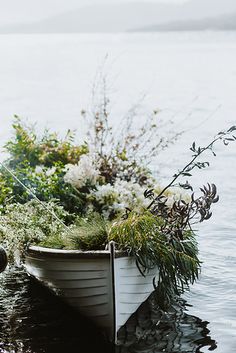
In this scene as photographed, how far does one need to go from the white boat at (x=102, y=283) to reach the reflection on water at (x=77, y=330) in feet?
0.55

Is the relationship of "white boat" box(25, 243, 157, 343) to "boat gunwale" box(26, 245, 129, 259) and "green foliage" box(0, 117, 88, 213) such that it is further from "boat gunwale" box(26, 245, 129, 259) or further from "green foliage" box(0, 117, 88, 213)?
"green foliage" box(0, 117, 88, 213)

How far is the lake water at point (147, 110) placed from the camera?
6.43m

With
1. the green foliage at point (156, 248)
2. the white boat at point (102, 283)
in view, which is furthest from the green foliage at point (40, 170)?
the green foliage at point (156, 248)

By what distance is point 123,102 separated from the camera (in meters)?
21.8

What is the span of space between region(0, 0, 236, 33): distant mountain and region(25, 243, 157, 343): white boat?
19.8 metres

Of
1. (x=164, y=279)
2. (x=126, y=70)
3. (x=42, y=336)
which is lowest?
(x=42, y=336)

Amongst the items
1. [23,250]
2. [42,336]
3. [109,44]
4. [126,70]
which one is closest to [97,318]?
[42,336]

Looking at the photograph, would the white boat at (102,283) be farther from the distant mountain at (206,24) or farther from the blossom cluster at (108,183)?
the distant mountain at (206,24)

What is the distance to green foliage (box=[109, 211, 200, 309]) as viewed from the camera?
605 cm

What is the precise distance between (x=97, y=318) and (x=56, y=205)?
1.92 meters

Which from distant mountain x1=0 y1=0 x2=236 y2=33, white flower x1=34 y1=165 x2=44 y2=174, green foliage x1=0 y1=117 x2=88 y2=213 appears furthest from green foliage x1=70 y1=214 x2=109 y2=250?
distant mountain x1=0 y1=0 x2=236 y2=33

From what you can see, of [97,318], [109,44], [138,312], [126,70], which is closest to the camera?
[97,318]

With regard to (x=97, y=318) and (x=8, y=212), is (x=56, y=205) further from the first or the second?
(x=97, y=318)

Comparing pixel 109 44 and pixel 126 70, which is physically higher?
pixel 109 44
